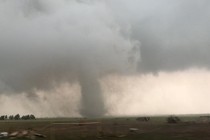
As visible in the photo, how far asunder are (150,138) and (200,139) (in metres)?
A: 9.01

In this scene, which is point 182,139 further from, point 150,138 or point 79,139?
point 79,139

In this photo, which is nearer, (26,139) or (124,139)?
(124,139)

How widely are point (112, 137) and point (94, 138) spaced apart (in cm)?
390

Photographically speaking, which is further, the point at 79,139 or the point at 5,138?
the point at 5,138

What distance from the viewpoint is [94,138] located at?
64.4 metres

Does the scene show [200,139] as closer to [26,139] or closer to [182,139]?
[182,139]

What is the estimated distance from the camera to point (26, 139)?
6644 centimetres

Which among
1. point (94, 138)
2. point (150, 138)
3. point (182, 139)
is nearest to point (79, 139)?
point (94, 138)

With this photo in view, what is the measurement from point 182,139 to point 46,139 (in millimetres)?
24732

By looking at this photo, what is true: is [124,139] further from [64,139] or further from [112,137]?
[64,139]

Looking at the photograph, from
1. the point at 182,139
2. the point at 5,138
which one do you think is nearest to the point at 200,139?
the point at 182,139

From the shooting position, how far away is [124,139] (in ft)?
205

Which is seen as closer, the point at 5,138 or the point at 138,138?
the point at 138,138

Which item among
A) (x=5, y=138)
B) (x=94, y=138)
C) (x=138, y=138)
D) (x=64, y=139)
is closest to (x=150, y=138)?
(x=138, y=138)
